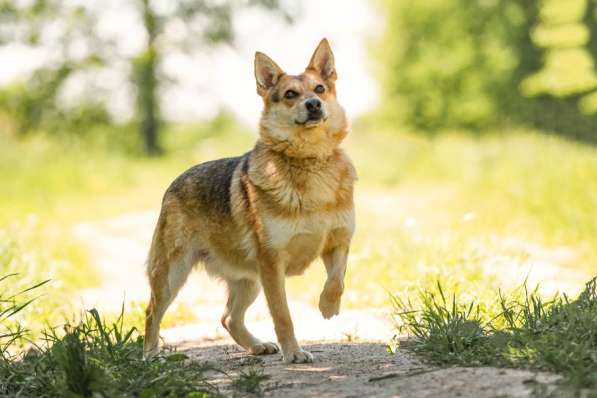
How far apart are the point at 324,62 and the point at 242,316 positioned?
1.94 metres

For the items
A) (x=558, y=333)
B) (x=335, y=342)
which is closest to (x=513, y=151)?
(x=335, y=342)

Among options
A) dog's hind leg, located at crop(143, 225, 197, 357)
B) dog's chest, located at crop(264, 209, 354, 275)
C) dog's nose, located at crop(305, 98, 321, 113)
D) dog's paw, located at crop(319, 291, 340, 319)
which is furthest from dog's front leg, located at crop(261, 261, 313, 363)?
dog's nose, located at crop(305, 98, 321, 113)

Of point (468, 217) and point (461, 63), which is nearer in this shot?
point (468, 217)

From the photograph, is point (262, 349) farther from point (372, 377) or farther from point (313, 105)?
point (313, 105)

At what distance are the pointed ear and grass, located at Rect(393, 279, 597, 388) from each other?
5.81 feet

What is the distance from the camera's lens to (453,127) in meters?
30.6

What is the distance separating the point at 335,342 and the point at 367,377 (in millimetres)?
1420

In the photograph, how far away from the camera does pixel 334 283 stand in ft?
17.7

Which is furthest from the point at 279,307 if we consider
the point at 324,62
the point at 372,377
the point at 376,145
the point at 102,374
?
the point at 376,145

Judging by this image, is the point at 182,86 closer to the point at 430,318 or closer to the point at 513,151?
the point at 513,151

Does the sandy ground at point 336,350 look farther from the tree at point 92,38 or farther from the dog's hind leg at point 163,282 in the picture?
the tree at point 92,38

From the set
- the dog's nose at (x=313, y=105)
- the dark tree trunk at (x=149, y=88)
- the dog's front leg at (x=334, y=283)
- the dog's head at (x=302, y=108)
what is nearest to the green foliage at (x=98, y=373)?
the dog's front leg at (x=334, y=283)

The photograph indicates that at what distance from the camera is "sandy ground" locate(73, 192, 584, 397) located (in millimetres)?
4047

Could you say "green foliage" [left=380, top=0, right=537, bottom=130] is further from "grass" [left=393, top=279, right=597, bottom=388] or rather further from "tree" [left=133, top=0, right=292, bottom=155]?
"grass" [left=393, top=279, right=597, bottom=388]
